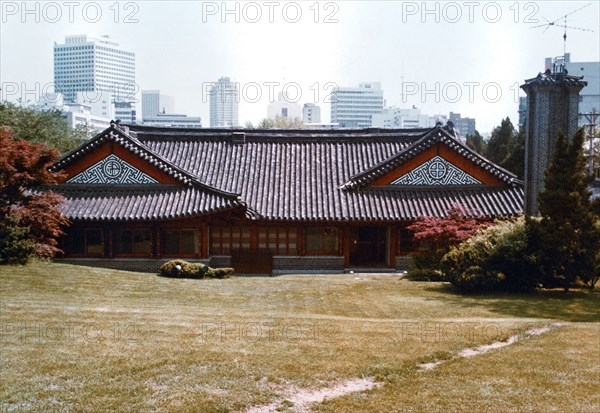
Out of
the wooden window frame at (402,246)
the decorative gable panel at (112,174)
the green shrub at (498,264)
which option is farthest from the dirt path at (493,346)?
the decorative gable panel at (112,174)

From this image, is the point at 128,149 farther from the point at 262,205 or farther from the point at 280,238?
the point at 280,238

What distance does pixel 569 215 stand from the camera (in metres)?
19.9

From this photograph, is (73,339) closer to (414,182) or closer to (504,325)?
(504,325)

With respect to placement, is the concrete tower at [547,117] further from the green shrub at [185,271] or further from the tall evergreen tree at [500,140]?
the tall evergreen tree at [500,140]

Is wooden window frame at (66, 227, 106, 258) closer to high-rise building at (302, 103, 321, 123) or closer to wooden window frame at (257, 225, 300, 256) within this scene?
wooden window frame at (257, 225, 300, 256)

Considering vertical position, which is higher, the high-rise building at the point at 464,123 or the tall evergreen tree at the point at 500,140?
the high-rise building at the point at 464,123

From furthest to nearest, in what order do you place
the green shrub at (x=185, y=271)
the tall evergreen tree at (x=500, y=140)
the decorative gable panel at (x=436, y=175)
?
the tall evergreen tree at (x=500, y=140)
the decorative gable panel at (x=436, y=175)
the green shrub at (x=185, y=271)

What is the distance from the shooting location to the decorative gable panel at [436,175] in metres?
29.0

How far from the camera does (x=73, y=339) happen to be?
13320mm

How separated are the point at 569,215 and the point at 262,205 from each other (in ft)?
43.6

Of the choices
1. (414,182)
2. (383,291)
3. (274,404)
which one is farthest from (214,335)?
(414,182)

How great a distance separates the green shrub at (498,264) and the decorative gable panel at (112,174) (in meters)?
14.4

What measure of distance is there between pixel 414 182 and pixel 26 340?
19.9 meters

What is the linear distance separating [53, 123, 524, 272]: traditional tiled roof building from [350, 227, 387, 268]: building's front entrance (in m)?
0.05
